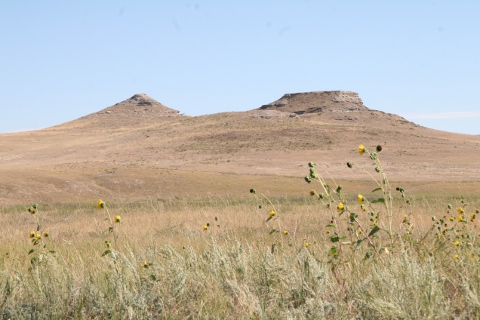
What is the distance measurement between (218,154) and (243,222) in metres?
52.3

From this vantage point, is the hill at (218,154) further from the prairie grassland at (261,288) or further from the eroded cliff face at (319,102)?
the prairie grassland at (261,288)

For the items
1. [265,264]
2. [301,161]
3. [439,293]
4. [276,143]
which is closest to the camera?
[439,293]

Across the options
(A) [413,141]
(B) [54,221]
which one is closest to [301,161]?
(A) [413,141]

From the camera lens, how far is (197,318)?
4.35 m

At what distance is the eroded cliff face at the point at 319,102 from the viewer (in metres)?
113

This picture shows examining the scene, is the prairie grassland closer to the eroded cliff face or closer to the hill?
the hill

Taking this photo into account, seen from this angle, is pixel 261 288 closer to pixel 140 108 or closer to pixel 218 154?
pixel 218 154

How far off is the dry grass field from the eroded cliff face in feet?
15.9

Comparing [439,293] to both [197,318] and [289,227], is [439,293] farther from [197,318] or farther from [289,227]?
[289,227]

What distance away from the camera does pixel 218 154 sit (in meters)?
65.0

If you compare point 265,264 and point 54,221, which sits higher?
point 265,264

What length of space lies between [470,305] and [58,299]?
120 inches

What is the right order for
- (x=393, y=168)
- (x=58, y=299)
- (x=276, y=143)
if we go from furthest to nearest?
(x=276, y=143)
(x=393, y=168)
(x=58, y=299)

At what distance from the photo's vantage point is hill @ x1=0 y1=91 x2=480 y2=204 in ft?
112
